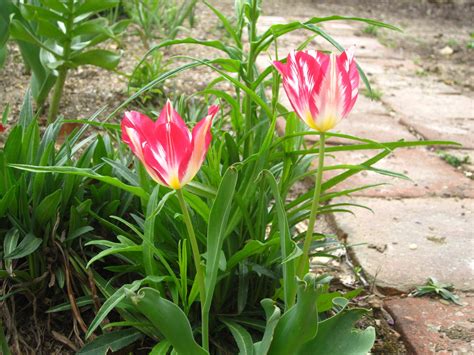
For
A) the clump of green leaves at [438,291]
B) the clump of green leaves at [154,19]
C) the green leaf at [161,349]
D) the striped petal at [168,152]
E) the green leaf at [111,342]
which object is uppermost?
the striped petal at [168,152]

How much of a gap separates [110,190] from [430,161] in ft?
4.55

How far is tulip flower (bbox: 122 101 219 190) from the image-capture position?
34.0 inches

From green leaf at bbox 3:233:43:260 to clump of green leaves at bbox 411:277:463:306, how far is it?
84cm

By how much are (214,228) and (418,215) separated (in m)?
1.18

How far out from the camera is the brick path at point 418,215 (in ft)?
4.84

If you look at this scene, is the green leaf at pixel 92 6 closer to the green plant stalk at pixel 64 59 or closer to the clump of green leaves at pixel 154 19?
the green plant stalk at pixel 64 59

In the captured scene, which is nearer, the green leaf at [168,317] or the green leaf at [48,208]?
the green leaf at [168,317]

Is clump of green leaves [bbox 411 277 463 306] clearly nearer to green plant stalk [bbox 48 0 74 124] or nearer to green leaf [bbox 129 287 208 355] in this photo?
green leaf [bbox 129 287 208 355]

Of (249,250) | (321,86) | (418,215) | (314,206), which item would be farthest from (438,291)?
(321,86)

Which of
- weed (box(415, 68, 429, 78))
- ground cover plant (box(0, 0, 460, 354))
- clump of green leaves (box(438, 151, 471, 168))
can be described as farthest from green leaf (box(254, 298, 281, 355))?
weed (box(415, 68, 429, 78))

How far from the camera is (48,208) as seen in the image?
1.32 meters

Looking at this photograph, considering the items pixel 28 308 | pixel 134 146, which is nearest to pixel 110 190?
pixel 28 308

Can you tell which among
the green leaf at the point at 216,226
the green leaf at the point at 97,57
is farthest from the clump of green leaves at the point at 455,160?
the green leaf at the point at 216,226

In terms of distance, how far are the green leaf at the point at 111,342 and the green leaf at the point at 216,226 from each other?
0.33 metres
